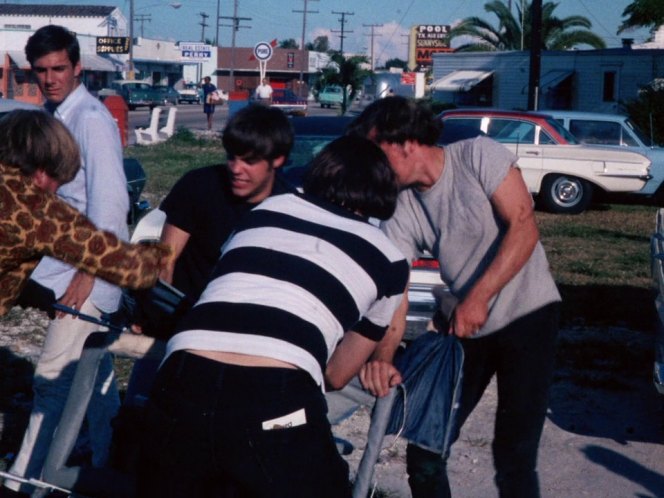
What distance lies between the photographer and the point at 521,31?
4597 cm

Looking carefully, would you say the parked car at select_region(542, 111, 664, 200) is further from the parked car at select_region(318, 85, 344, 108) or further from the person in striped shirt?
the parked car at select_region(318, 85, 344, 108)

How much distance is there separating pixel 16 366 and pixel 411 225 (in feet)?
13.1

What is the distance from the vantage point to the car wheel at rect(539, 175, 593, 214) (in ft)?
50.9

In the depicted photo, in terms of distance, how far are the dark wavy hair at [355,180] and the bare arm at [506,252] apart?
86 cm

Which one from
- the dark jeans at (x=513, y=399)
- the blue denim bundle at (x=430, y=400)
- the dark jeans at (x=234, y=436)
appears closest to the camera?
the dark jeans at (x=234, y=436)

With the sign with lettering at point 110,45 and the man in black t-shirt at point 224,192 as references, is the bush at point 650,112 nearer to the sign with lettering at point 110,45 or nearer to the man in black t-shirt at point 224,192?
the man in black t-shirt at point 224,192

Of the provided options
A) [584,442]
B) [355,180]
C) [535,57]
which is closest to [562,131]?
[535,57]

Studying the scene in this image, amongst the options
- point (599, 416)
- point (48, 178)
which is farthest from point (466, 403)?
point (599, 416)

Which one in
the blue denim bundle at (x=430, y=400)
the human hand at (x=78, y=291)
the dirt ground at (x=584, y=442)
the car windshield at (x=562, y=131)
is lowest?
the dirt ground at (x=584, y=442)

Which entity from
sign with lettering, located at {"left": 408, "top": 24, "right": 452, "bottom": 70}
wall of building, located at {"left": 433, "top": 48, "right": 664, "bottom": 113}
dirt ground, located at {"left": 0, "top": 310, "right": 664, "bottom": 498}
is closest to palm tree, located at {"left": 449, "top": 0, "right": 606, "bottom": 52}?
wall of building, located at {"left": 433, "top": 48, "right": 664, "bottom": 113}

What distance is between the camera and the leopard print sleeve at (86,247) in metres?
2.67

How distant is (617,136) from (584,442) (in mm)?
11215

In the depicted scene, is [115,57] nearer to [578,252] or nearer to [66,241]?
[578,252]

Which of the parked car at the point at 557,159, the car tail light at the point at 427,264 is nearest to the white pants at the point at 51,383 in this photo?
the car tail light at the point at 427,264
